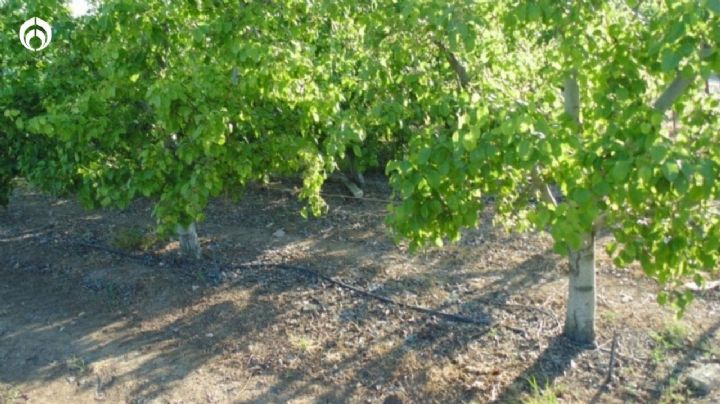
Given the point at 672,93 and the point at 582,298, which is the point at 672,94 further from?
the point at 582,298

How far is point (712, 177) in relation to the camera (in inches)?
102

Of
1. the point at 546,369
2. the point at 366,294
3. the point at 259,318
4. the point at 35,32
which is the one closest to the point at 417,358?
the point at 546,369

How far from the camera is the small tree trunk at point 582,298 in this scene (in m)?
4.18

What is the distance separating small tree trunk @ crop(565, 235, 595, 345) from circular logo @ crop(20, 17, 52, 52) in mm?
3761

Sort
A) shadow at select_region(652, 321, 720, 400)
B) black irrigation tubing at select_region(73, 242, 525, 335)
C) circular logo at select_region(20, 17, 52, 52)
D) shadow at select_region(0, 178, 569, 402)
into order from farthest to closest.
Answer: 1. circular logo at select_region(20, 17, 52, 52)
2. black irrigation tubing at select_region(73, 242, 525, 335)
3. shadow at select_region(0, 178, 569, 402)
4. shadow at select_region(652, 321, 720, 400)

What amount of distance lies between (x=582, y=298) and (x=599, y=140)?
165 centimetres

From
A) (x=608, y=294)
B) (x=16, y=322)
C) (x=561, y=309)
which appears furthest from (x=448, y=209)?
(x=16, y=322)

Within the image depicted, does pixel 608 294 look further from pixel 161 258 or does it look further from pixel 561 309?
pixel 161 258

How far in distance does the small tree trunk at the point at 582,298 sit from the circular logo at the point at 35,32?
376 cm

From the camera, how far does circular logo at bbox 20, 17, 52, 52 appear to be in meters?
5.12

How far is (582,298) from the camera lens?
4.30m

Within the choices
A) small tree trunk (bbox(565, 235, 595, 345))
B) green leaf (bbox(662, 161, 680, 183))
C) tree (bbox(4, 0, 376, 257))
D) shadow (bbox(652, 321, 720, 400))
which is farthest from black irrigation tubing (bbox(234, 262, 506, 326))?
green leaf (bbox(662, 161, 680, 183))

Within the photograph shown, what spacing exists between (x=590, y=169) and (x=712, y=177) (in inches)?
20.2

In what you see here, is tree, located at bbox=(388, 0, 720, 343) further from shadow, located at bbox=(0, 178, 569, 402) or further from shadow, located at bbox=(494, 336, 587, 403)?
shadow, located at bbox=(0, 178, 569, 402)
